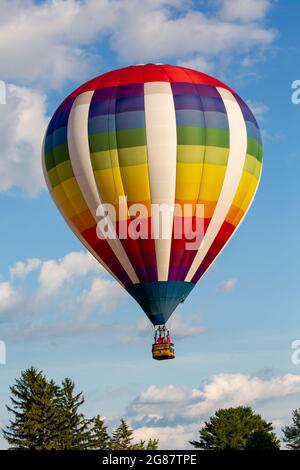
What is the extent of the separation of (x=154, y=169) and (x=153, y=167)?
0.36 ft

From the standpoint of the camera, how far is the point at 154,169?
54438 millimetres

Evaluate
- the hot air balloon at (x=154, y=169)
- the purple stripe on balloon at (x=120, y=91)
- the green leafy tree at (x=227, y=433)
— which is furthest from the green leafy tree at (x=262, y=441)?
the purple stripe on balloon at (x=120, y=91)

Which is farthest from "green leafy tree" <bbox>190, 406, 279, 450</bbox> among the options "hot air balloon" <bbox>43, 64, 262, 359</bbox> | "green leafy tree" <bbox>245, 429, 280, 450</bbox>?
"hot air balloon" <bbox>43, 64, 262, 359</bbox>

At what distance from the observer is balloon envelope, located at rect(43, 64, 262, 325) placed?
5456cm

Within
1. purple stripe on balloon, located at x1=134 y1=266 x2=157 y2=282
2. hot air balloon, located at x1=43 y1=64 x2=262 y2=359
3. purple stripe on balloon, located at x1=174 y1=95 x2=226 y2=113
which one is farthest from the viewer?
purple stripe on balloon, located at x1=174 y1=95 x2=226 y2=113

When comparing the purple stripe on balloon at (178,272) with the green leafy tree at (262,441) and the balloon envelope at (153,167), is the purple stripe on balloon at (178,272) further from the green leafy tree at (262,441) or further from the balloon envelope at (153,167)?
the green leafy tree at (262,441)

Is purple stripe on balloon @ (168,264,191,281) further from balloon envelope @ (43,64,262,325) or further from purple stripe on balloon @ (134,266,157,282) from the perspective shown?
purple stripe on balloon @ (134,266,157,282)

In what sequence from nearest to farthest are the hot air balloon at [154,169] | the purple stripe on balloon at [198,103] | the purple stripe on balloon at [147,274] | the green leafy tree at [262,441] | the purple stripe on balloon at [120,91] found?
the hot air balloon at [154,169]
the purple stripe on balloon at [147,274]
the purple stripe on balloon at [198,103]
the purple stripe on balloon at [120,91]
the green leafy tree at [262,441]

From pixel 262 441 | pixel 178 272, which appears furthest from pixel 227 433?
pixel 178 272

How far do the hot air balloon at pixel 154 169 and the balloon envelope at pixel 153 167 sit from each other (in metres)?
0.05

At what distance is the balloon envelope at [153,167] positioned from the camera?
179ft

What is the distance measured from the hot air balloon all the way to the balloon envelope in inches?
2.0
